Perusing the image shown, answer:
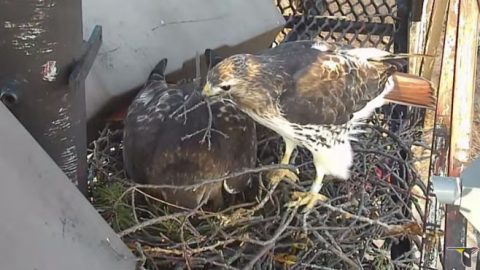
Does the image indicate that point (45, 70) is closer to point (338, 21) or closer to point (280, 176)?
point (280, 176)

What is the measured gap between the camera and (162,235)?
3.65 feet

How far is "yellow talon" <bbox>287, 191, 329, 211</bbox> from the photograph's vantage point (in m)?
1.19

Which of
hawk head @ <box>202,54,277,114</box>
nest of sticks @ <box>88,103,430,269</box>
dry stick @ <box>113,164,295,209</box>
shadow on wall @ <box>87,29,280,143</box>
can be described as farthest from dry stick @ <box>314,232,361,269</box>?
shadow on wall @ <box>87,29,280,143</box>

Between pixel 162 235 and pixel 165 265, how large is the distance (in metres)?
0.05

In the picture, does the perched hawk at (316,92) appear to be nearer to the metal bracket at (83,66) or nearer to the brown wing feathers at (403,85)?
the brown wing feathers at (403,85)

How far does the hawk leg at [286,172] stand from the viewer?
129cm

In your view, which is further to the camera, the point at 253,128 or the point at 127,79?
the point at 127,79

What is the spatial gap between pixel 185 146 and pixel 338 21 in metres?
0.93

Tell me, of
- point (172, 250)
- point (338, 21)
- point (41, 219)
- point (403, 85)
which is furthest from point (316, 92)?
point (338, 21)

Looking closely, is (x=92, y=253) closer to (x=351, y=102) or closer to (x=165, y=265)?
(x=165, y=265)

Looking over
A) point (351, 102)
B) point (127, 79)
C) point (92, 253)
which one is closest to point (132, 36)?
point (127, 79)

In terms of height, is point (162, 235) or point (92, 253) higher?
point (92, 253)

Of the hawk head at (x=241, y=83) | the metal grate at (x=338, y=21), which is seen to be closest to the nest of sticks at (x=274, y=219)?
the hawk head at (x=241, y=83)

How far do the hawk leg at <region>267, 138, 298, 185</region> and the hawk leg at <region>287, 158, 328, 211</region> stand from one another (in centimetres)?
4
